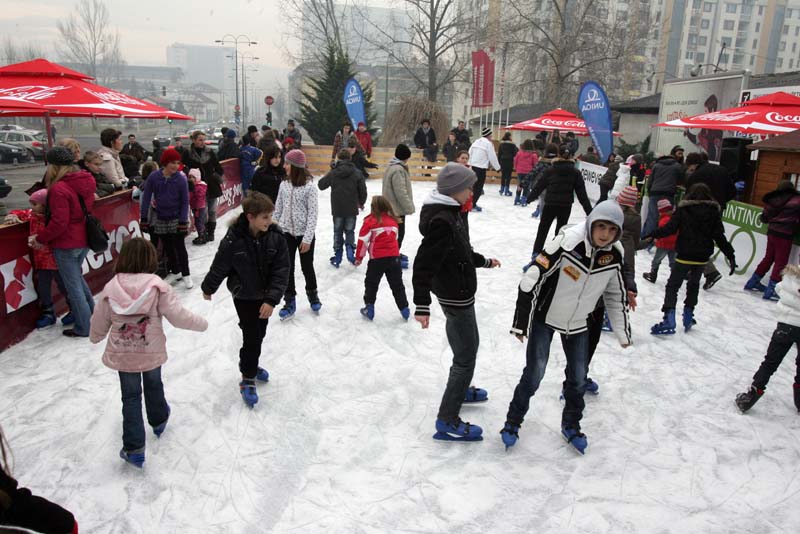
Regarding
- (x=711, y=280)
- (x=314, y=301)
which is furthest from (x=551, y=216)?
(x=314, y=301)

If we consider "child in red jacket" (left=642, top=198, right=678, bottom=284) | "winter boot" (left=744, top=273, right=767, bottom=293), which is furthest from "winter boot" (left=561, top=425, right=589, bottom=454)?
"winter boot" (left=744, top=273, right=767, bottom=293)

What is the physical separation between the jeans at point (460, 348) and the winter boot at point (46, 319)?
4.20 metres

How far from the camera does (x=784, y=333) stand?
4199mm

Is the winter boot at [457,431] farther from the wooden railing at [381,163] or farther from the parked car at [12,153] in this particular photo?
the parked car at [12,153]

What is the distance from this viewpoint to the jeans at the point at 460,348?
3578 mm

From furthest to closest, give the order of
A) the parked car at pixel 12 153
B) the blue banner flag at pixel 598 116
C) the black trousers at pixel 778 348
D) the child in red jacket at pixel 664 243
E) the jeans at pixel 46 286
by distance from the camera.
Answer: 1. the parked car at pixel 12 153
2. the blue banner flag at pixel 598 116
3. the child in red jacket at pixel 664 243
4. the jeans at pixel 46 286
5. the black trousers at pixel 778 348

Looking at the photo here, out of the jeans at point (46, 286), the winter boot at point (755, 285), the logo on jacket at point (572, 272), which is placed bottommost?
the winter boot at point (755, 285)

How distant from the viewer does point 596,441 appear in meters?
4.02

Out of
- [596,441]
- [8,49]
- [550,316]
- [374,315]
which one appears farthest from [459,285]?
[8,49]

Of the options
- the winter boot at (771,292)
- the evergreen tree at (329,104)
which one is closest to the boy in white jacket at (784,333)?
the winter boot at (771,292)

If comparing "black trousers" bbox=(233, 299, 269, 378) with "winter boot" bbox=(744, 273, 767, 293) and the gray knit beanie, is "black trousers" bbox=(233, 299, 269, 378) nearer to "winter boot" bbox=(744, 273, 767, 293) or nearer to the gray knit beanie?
the gray knit beanie

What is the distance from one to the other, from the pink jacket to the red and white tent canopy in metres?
8.57

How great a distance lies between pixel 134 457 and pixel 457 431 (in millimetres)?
2090

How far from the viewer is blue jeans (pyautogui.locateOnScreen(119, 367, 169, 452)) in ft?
11.3
